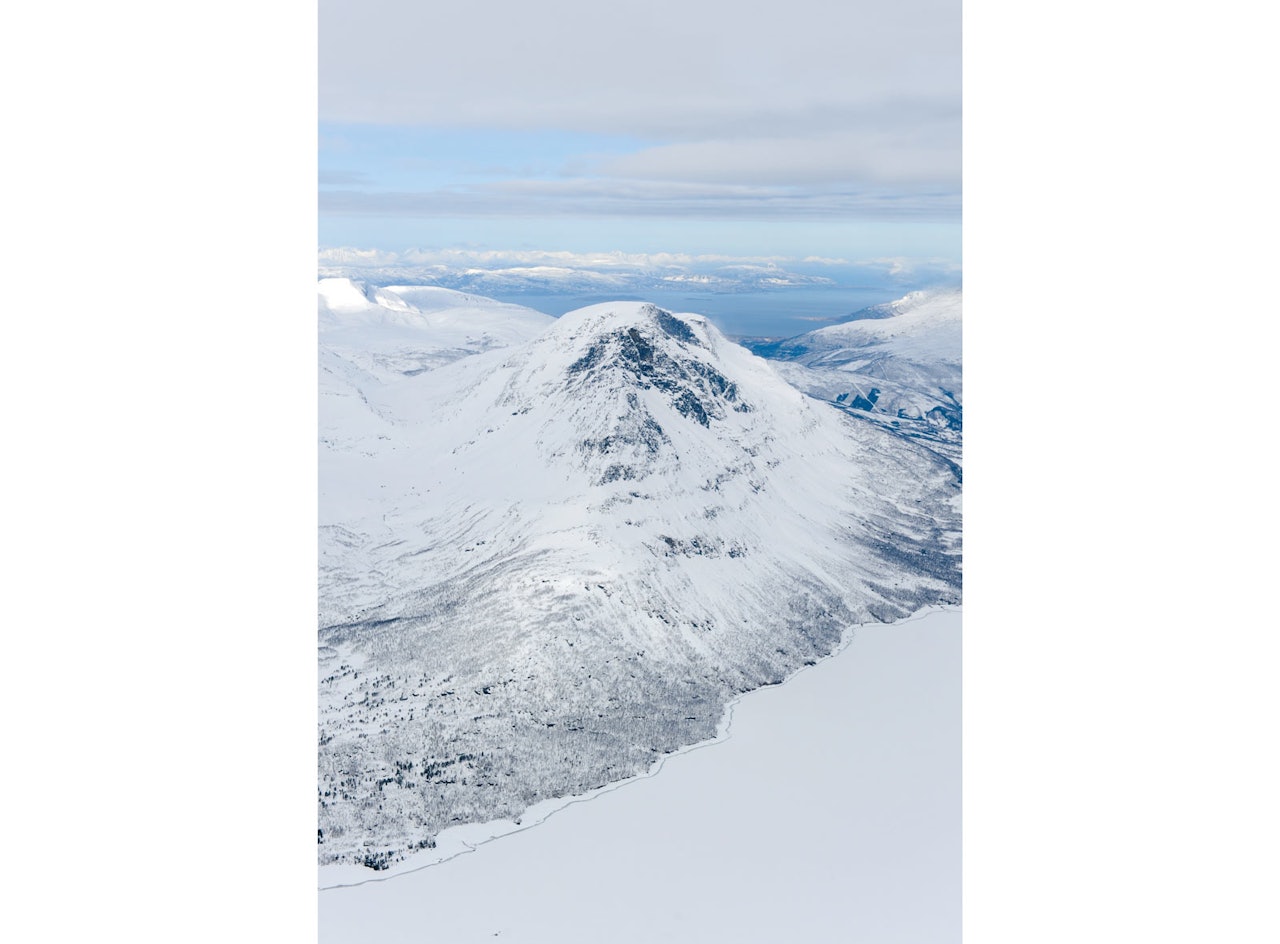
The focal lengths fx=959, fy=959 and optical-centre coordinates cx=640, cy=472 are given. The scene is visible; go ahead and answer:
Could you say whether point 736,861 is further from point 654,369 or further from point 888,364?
point 888,364

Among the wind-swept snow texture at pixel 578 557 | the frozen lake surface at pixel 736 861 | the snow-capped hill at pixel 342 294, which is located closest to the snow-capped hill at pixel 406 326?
the snow-capped hill at pixel 342 294

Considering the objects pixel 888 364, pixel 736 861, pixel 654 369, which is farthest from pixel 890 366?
pixel 736 861

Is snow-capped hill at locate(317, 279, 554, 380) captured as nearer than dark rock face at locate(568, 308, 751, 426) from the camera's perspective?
No

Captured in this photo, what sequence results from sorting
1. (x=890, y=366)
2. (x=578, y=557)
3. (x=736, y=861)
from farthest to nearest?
(x=890, y=366) < (x=578, y=557) < (x=736, y=861)

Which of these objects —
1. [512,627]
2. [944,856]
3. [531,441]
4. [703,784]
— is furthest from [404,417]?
[944,856]

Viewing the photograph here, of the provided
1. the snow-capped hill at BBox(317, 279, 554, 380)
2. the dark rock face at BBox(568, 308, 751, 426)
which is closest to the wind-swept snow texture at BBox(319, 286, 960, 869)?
the dark rock face at BBox(568, 308, 751, 426)

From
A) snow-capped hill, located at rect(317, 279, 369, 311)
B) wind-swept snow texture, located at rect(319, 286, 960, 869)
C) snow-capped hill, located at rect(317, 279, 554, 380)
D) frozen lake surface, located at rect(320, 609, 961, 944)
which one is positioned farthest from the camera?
snow-capped hill, located at rect(317, 279, 369, 311)

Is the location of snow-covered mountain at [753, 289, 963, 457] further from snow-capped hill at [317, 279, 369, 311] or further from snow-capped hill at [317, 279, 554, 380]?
snow-capped hill at [317, 279, 369, 311]
